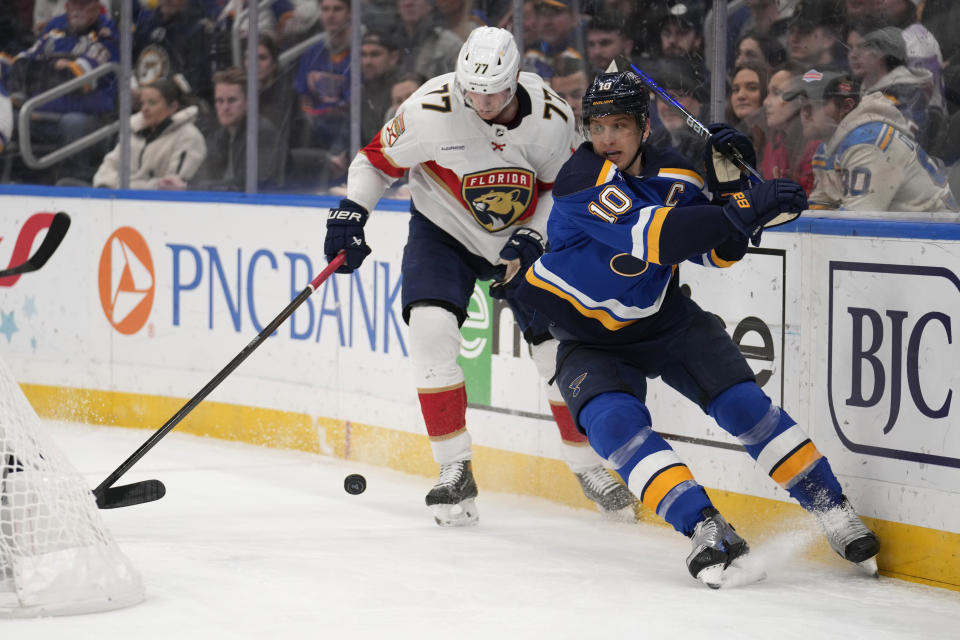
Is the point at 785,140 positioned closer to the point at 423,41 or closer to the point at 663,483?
the point at 663,483

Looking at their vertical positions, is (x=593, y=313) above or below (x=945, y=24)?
below

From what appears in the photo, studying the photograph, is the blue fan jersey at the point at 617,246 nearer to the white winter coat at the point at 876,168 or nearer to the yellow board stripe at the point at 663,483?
the yellow board stripe at the point at 663,483

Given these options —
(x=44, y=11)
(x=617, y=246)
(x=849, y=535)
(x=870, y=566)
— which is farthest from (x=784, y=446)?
(x=44, y=11)

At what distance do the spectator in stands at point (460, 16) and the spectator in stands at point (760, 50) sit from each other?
3.87ft

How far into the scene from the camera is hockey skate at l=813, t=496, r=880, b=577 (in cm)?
314

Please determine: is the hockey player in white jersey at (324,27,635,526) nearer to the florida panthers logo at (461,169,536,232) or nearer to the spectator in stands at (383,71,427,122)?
the florida panthers logo at (461,169,536,232)

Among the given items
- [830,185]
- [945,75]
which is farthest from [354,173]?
[945,75]

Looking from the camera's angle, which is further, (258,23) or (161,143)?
(161,143)

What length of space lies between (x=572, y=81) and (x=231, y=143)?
5.33ft

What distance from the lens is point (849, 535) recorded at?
3.16m

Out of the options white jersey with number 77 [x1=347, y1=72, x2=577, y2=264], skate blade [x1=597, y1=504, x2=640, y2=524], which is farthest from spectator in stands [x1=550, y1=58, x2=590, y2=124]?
skate blade [x1=597, y1=504, x2=640, y2=524]

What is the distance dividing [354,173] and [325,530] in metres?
0.99

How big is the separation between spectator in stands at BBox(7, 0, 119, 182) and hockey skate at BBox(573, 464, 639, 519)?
2874 millimetres

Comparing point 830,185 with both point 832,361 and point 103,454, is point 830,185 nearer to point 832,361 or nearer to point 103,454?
point 832,361
